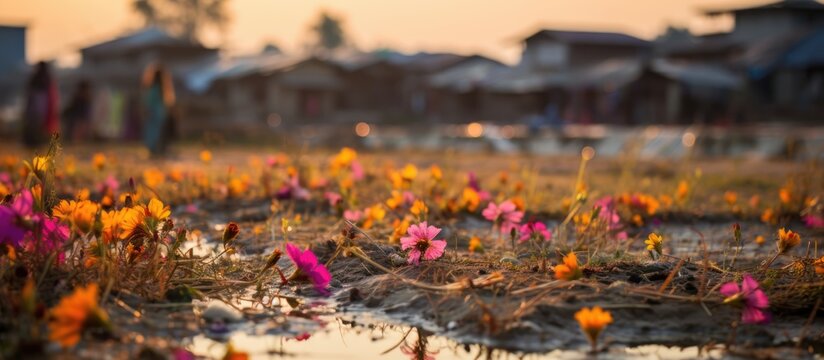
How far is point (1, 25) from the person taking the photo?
188 feet

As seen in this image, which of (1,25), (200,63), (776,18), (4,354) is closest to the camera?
(4,354)

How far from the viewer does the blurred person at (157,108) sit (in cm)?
1448

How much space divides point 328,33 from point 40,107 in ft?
237

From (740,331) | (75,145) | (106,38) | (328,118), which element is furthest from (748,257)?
(106,38)

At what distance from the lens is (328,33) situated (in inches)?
3445

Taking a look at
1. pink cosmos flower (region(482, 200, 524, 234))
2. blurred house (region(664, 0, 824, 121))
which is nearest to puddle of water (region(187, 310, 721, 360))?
pink cosmos flower (region(482, 200, 524, 234))

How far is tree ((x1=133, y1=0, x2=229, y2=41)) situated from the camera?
80.1 meters

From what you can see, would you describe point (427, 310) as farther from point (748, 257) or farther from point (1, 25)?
point (1, 25)

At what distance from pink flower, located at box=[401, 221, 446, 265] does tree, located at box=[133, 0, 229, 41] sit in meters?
78.6

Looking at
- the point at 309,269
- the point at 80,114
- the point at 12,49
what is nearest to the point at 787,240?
the point at 309,269

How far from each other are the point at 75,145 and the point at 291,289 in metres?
16.5

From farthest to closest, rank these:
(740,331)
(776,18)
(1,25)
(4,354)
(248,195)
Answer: (1,25), (776,18), (248,195), (740,331), (4,354)

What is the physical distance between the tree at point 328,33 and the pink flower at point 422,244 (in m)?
84.7

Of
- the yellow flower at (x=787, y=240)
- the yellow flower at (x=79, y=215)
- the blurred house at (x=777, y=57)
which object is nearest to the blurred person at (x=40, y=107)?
the yellow flower at (x=79, y=215)
